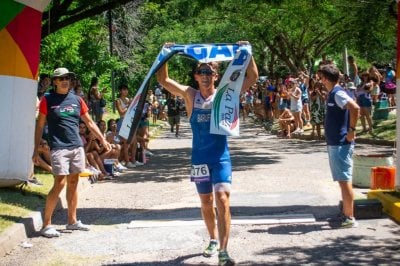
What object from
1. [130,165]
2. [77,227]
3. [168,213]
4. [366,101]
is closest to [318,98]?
[366,101]

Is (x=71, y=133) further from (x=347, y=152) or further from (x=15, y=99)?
(x=347, y=152)

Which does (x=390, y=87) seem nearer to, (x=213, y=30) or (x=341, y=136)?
(x=213, y=30)

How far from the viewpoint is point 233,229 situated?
7539mm

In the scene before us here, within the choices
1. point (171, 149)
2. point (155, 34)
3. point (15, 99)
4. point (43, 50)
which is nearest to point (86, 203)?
point (15, 99)

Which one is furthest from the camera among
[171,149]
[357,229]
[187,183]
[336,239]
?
[171,149]

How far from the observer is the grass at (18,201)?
7.66 metres

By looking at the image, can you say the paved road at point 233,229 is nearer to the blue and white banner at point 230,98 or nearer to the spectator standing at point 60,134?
the spectator standing at point 60,134

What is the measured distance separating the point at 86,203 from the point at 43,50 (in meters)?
11.5

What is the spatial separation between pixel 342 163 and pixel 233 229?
1.58m

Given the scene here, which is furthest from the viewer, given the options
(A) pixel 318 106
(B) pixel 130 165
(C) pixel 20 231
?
(A) pixel 318 106

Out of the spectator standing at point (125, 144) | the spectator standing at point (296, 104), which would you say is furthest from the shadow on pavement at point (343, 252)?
the spectator standing at point (296, 104)

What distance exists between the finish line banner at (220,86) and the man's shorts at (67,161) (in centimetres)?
129

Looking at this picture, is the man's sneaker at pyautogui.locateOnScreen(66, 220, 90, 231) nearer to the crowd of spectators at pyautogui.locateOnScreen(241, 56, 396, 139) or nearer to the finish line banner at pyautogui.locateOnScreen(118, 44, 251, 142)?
the finish line banner at pyautogui.locateOnScreen(118, 44, 251, 142)

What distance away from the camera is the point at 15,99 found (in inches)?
344
